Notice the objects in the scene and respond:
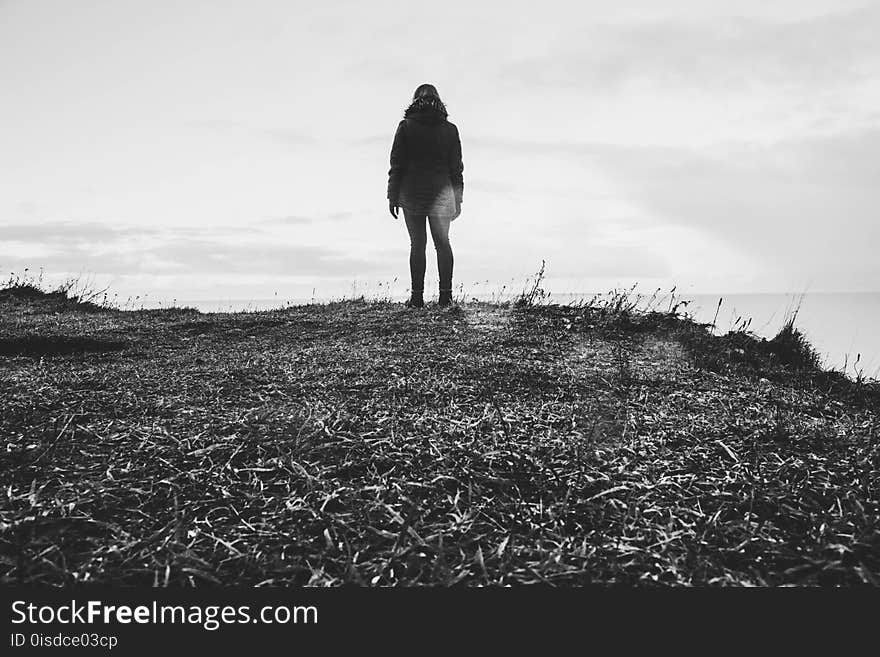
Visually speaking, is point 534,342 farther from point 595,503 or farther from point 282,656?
point 282,656

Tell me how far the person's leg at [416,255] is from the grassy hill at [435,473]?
4.36 metres

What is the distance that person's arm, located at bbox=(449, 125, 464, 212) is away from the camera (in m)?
8.95

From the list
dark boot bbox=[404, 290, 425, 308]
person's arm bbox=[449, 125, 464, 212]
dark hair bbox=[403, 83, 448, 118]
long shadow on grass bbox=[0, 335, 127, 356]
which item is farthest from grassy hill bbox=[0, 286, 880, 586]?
dark hair bbox=[403, 83, 448, 118]

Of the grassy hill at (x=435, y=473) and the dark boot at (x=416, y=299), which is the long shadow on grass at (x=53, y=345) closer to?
the grassy hill at (x=435, y=473)

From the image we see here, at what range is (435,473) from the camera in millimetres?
2266

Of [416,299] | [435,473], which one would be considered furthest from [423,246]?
[435,473]

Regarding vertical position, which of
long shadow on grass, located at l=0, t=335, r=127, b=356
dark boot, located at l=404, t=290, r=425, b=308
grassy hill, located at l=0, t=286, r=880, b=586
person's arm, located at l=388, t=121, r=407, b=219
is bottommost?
grassy hill, located at l=0, t=286, r=880, b=586

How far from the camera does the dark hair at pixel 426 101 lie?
29.0ft

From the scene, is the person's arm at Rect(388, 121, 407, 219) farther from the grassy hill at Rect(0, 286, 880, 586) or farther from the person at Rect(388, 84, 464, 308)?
the grassy hill at Rect(0, 286, 880, 586)

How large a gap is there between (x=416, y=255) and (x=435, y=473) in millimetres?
6687

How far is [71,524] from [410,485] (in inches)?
42.2

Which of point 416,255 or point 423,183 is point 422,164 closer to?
point 423,183

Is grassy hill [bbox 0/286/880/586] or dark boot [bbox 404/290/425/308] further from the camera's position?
dark boot [bbox 404/290/425/308]

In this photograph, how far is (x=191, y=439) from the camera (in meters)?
2.59
